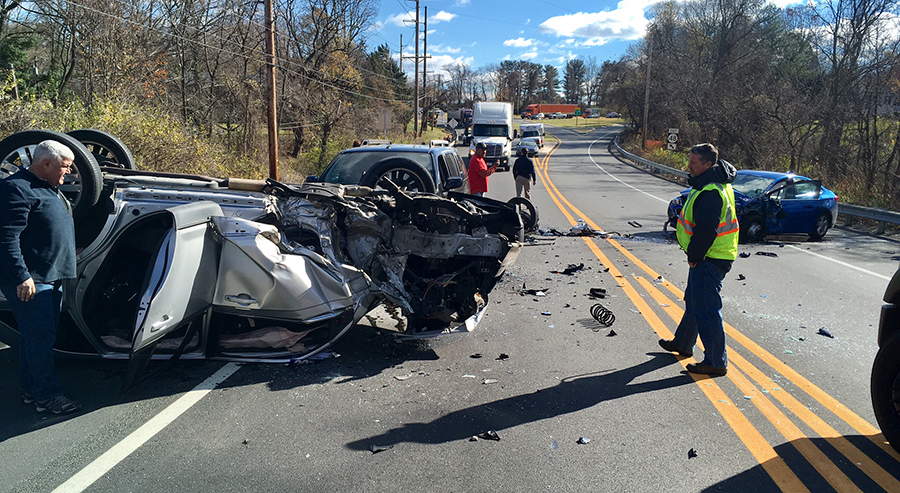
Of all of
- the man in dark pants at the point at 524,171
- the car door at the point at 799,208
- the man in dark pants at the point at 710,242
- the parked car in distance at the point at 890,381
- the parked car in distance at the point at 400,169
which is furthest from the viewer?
the man in dark pants at the point at 524,171

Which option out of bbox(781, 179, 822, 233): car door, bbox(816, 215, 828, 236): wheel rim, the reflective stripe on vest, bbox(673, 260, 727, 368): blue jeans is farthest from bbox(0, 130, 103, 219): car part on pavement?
bbox(816, 215, 828, 236): wheel rim

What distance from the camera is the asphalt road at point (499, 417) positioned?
131 inches

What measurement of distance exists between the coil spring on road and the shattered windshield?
26.1 ft

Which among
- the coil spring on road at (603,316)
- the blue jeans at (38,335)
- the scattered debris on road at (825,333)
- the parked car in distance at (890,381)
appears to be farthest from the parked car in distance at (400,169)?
the parked car in distance at (890,381)

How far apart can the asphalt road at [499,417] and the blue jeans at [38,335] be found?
0.78 ft

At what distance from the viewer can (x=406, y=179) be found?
8.02 meters

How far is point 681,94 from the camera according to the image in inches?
1655

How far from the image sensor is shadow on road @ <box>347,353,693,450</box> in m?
3.82

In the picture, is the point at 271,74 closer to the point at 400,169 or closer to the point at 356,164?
the point at 356,164

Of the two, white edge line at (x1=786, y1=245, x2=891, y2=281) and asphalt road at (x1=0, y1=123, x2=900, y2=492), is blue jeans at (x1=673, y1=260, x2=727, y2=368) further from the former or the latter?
white edge line at (x1=786, y1=245, x2=891, y2=281)

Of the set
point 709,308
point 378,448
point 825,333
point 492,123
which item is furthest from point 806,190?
point 492,123

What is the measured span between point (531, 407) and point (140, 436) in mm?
2676

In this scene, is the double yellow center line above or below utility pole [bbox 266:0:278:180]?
below

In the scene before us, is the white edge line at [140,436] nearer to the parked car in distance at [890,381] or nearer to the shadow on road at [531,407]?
the shadow on road at [531,407]
